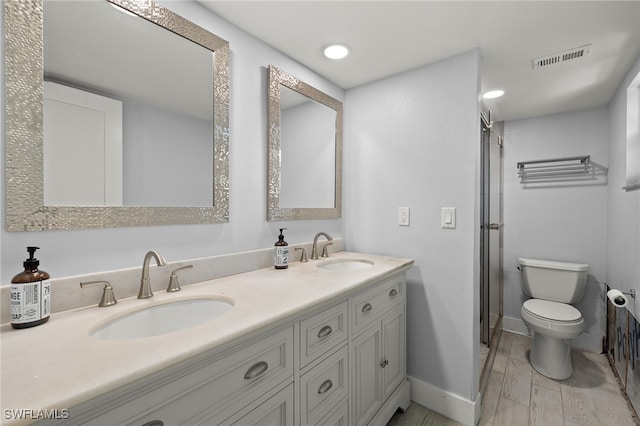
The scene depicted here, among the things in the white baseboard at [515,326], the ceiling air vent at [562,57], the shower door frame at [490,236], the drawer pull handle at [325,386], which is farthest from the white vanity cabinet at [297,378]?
the white baseboard at [515,326]

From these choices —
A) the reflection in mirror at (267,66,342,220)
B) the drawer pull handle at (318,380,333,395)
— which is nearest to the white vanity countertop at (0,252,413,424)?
the drawer pull handle at (318,380,333,395)

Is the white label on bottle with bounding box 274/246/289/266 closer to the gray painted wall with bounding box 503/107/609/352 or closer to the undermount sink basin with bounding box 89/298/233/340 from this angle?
the undermount sink basin with bounding box 89/298/233/340

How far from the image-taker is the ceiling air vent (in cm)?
161

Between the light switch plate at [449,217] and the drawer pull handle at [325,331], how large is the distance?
3.33 feet

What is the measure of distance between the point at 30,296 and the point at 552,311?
3.02 metres

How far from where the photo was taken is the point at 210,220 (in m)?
1.36

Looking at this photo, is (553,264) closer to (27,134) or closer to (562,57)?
(562,57)

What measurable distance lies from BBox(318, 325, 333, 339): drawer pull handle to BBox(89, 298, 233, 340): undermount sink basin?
1.20 ft

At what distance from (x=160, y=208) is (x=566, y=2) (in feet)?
6.52

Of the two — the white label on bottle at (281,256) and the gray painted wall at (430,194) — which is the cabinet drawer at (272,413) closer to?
the white label on bottle at (281,256)

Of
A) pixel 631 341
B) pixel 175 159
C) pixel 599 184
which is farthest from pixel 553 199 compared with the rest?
pixel 175 159

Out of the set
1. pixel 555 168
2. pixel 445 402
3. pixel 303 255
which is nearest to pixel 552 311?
pixel 445 402

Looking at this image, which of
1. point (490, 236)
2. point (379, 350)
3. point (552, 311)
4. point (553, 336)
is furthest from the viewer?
point (490, 236)

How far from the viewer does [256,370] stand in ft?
2.87
